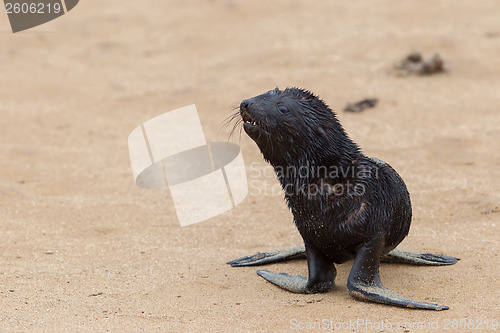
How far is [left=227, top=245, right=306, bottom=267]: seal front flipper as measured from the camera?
4.80 m

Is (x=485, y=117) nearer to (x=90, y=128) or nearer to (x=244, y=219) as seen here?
(x=244, y=219)

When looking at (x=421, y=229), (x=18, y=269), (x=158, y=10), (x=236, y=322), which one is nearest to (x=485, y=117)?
(x=421, y=229)

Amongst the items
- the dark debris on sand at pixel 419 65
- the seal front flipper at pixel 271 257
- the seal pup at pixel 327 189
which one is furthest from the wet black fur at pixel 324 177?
the dark debris on sand at pixel 419 65

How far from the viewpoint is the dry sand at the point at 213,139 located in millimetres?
4066

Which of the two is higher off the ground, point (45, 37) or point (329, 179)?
point (329, 179)

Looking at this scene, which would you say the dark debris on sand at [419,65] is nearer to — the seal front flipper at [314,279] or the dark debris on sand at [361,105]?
the dark debris on sand at [361,105]

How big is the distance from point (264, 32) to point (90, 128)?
433 centimetres

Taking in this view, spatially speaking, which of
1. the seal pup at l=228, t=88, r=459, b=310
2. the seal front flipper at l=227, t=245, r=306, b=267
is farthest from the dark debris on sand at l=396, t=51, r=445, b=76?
the seal pup at l=228, t=88, r=459, b=310

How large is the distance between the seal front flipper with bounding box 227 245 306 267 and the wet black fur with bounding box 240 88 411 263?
624 mm

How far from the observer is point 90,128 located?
8.14 metres

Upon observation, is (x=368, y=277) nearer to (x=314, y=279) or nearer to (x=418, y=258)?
(x=314, y=279)

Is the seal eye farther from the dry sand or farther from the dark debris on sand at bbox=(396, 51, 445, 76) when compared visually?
the dark debris on sand at bbox=(396, 51, 445, 76)

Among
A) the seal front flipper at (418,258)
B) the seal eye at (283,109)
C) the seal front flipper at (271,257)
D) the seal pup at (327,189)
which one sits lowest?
the seal front flipper at (418,258)

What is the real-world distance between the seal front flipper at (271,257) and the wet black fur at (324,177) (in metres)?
0.62
